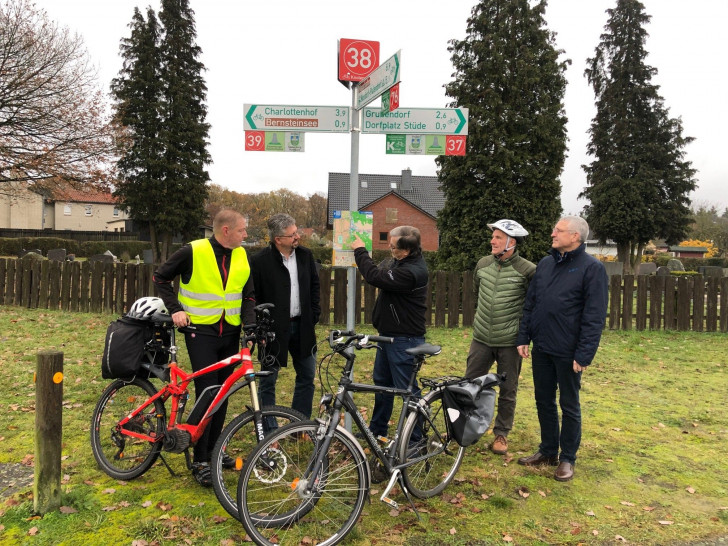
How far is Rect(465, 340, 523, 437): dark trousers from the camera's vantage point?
4824 mm

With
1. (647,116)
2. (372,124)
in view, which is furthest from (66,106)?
(647,116)

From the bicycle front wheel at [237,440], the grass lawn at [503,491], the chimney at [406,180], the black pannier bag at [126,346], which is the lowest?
the grass lawn at [503,491]

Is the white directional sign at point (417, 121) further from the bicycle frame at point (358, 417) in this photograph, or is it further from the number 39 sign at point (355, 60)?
the bicycle frame at point (358, 417)

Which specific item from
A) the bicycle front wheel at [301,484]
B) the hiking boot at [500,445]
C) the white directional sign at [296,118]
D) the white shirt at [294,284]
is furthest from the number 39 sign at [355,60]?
the hiking boot at [500,445]

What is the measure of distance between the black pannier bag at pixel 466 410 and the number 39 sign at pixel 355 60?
255cm

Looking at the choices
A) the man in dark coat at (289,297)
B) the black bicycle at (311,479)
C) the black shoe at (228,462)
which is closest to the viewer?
the black bicycle at (311,479)

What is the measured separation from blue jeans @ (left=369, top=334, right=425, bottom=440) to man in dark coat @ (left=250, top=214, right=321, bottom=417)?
0.57 meters

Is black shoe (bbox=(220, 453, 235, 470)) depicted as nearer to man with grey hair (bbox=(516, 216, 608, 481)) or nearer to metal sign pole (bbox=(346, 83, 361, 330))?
metal sign pole (bbox=(346, 83, 361, 330))

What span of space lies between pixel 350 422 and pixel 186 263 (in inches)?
65.6

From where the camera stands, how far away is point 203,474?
154 inches

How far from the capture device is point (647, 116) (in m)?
30.7

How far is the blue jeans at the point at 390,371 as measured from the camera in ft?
14.0

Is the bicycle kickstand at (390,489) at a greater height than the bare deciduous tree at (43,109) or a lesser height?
lesser

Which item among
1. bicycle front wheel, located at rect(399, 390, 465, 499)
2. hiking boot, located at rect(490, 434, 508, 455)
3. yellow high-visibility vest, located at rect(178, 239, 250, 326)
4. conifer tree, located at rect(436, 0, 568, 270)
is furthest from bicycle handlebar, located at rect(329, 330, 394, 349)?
conifer tree, located at rect(436, 0, 568, 270)
